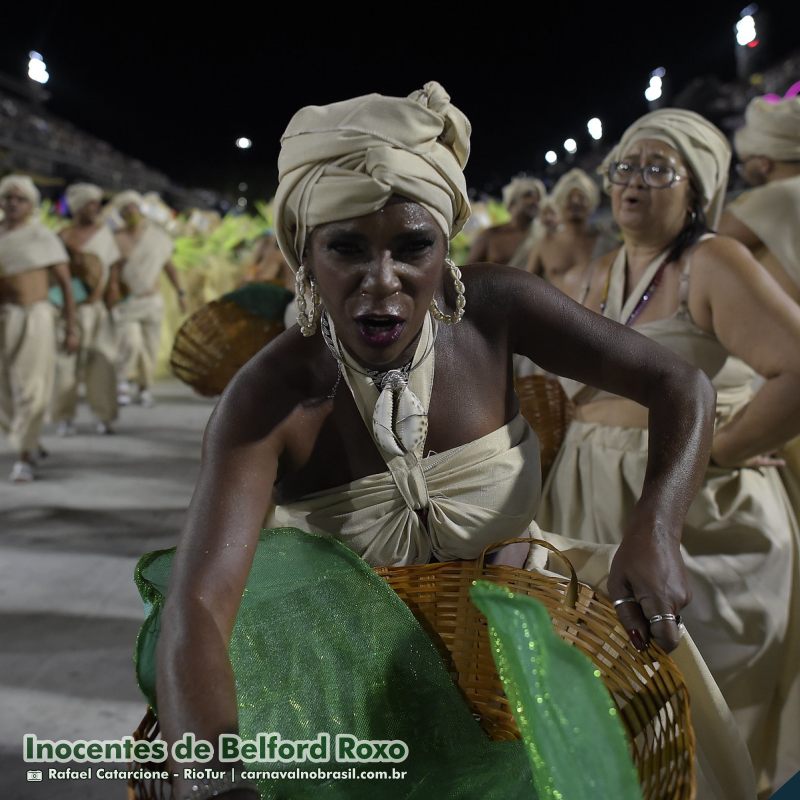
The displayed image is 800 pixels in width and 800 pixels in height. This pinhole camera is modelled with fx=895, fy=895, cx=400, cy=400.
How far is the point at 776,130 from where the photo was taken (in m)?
3.08

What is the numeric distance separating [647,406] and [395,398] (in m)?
0.44

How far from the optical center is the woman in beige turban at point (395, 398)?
1.29 metres

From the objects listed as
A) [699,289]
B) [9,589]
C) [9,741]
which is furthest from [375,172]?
[9,589]

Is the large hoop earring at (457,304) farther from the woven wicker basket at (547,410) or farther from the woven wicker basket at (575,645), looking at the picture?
the woven wicker basket at (547,410)

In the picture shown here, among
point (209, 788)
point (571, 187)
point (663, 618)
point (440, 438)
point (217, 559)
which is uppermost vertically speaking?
point (571, 187)

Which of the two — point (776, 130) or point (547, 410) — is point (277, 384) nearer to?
point (547, 410)

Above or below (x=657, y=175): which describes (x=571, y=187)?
above

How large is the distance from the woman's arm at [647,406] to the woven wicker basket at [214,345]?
1.21 m

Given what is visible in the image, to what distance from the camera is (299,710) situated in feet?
4.52

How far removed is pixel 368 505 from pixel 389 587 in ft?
0.47

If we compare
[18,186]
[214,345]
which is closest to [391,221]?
[214,345]

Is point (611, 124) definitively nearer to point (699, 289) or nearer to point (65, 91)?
point (65, 91)

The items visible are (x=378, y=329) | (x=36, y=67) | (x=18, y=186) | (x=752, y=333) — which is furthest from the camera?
(x=36, y=67)

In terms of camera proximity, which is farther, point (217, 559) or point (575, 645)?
point (575, 645)
